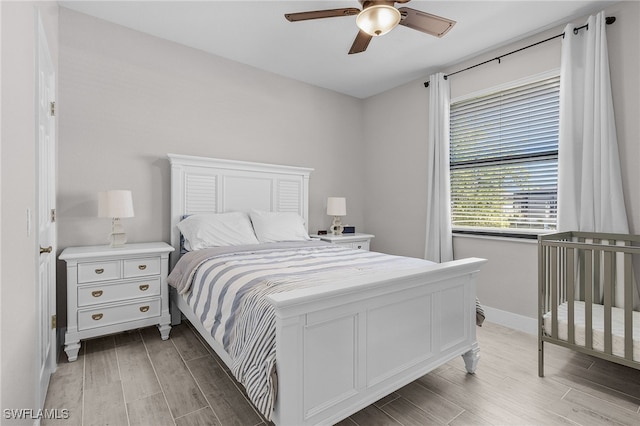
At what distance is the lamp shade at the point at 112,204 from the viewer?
2549 millimetres

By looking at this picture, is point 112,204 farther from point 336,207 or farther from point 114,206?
point 336,207

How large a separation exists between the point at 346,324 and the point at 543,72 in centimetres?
298

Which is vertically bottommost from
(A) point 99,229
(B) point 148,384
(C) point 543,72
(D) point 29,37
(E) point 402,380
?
(B) point 148,384

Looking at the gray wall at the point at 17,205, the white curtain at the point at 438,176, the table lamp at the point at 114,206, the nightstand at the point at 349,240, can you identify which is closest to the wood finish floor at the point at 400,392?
the gray wall at the point at 17,205

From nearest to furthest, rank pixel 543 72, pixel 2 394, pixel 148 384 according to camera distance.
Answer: pixel 2 394 → pixel 148 384 → pixel 543 72

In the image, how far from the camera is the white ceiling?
2572mm

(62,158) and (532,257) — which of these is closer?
(62,158)

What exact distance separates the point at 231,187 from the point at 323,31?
70.9 inches

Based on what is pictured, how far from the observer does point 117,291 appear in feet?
8.24

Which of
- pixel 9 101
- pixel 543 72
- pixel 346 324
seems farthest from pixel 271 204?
pixel 543 72

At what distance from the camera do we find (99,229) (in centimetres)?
282

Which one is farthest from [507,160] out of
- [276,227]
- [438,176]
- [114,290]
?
[114,290]

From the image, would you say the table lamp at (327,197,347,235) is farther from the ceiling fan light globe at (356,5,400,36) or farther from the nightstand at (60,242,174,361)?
the ceiling fan light globe at (356,5,400,36)

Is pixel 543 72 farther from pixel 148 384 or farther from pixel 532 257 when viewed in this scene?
pixel 148 384
